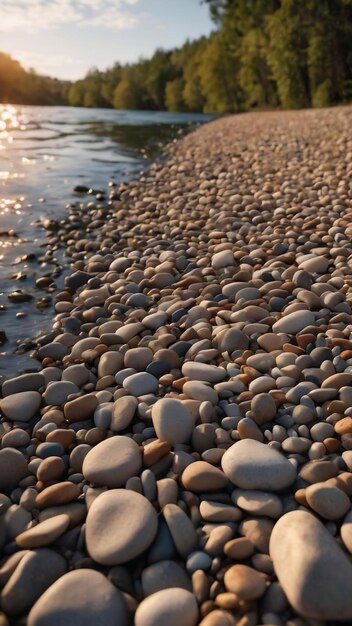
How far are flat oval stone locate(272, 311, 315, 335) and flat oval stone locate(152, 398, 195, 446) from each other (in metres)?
0.98

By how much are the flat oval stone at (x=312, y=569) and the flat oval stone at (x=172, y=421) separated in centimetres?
63

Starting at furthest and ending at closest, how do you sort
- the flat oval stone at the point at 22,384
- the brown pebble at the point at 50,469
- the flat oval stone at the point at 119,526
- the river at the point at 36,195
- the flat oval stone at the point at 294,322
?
the river at the point at 36,195
the flat oval stone at the point at 294,322
the flat oval stone at the point at 22,384
the brown pebble at the point at 50,469
the flat oval stone at the point at 119,526

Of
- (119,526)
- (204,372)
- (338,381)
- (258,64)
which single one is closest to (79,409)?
(204,372)

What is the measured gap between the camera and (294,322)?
2951 millimetres

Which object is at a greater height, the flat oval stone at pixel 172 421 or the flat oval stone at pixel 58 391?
the flat oval stone at pixel 172 421

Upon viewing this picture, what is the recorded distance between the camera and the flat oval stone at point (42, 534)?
5.58ft

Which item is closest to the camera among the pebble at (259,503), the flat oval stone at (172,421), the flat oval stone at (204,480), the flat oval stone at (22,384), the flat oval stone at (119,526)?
the flat oval stone at (119,526)

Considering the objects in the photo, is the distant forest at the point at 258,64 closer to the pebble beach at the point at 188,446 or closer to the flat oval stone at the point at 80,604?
the pebble beach at the point at 188,446

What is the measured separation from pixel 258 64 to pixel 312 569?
3851cm

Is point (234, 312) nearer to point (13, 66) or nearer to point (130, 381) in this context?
point (130, 381)

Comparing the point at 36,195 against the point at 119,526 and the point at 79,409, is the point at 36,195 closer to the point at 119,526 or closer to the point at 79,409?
the point at 79,409

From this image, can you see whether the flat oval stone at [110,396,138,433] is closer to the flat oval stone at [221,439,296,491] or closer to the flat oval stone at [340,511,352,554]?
the flat oval stone at [221,439,296,491]

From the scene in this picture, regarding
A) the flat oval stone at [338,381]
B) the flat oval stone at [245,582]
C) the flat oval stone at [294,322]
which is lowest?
the flat oval stone at [245,582]

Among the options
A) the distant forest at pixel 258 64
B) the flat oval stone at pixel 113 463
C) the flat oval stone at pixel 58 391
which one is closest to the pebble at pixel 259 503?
the flat oval stone at pixel 113 463
